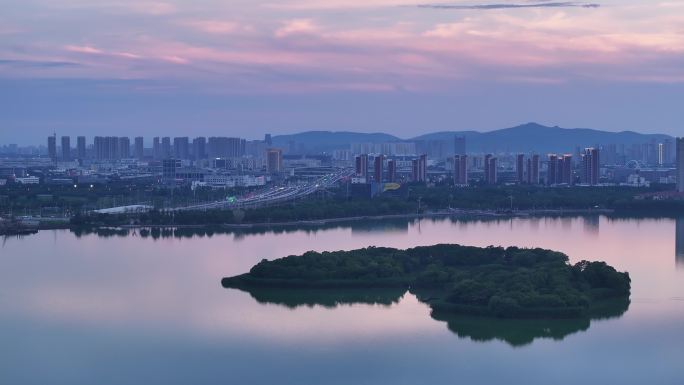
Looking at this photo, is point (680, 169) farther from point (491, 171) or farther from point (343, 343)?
point (343, 343)

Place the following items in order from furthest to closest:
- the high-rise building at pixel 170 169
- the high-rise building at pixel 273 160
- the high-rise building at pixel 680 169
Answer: the high-rise building at pixel 273 160 → the high-rise building at pixel 170 169 → the high-rise building at pixel 680 169

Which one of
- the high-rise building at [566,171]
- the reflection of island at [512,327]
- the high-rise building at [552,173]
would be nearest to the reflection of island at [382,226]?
the reflection of island at [512,327]

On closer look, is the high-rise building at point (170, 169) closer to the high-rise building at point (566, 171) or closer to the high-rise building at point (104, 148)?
the high-rise building at point (566, 171)

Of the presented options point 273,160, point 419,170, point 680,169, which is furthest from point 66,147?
point 680,169

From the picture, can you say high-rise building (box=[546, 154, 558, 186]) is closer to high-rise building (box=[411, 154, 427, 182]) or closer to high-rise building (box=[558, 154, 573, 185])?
high-rise building (box=[558, 154, 573, 185])

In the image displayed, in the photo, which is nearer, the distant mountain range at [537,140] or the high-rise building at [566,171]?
the high-rise building at [566,171]

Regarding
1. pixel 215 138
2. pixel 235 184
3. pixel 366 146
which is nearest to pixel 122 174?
pixel 235 184

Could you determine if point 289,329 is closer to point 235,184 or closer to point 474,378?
point 474,378
